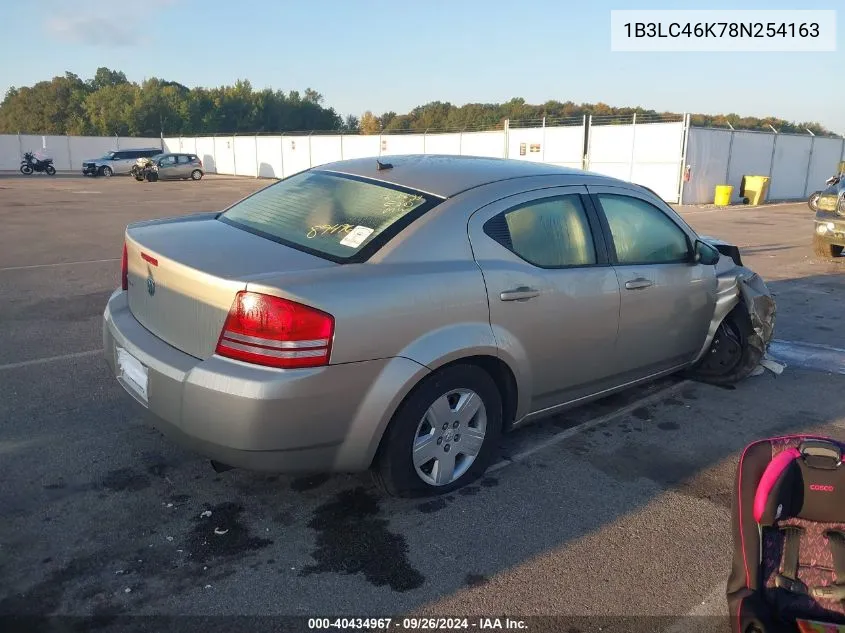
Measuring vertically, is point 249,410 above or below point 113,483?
above

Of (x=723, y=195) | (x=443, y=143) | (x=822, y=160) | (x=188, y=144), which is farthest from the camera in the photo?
(x=188, y=144)

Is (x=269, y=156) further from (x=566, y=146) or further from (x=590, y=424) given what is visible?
(x=590, y=424)

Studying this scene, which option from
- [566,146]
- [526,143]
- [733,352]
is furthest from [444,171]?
[526,143]

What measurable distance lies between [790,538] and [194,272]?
2.47 metres

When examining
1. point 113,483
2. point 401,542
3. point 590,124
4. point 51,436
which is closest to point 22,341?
point 51,436

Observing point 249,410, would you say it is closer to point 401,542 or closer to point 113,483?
point 401,542

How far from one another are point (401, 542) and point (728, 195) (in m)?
23.9

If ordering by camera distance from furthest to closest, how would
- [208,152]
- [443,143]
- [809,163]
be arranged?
[208,152]
[443,143]
[809,163]

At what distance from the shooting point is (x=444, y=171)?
12.3ft

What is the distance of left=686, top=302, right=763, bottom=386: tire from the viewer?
16.4 feet

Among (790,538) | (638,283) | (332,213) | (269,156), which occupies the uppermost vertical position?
(269,156)

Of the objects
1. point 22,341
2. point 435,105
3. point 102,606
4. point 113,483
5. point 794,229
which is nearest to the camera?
point 102,606

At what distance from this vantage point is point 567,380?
12.5 ft

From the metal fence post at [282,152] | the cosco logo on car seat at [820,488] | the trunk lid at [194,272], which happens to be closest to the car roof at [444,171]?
the trunk lid at [194,272]
